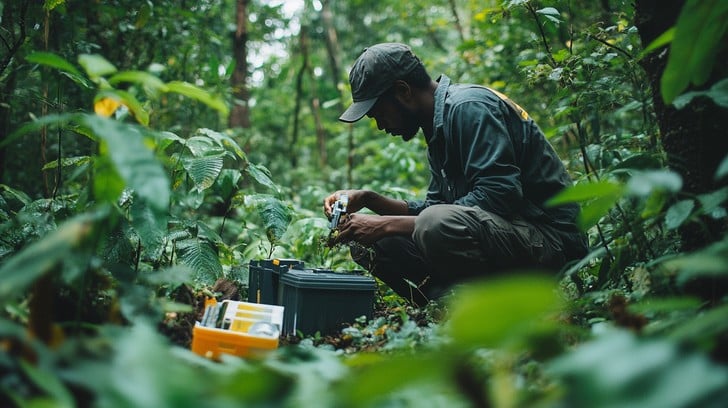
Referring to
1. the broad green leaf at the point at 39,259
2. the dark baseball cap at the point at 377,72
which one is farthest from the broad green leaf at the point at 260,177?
the broad green leaf at the point at 39,259

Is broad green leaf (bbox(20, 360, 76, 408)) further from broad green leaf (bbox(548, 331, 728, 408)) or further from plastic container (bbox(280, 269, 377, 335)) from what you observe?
plastic container (bbox(280, 269, 377, 335))

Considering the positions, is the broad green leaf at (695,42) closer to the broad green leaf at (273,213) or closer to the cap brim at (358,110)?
the cap brim at (358,110)

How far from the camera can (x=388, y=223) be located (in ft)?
10.6

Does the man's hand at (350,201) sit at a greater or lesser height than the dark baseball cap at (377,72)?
lesser

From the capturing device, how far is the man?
2926 millimetres

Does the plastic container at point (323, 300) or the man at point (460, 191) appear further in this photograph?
the man at point (460, 191)

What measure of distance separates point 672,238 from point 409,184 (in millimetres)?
5973

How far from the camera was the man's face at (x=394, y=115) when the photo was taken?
11.3ft

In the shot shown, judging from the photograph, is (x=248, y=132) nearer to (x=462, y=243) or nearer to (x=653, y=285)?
(x=462, y=243)

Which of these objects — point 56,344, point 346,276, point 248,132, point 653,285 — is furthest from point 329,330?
point 248,132

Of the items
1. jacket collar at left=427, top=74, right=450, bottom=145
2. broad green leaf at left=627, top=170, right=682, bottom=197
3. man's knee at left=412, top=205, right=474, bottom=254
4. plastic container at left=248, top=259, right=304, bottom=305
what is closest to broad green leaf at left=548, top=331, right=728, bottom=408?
broad green leaf at left=627, top=170, right=682, bottom=197

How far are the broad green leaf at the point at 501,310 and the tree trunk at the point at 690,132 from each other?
4.41ft

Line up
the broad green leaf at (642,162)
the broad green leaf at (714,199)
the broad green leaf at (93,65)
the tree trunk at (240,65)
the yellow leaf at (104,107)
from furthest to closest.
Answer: the tree trunk at (240,65) < the broad green leaf at (642,162) < the yellow leaf at (104,107) < the broad green leaf at (714,199) < the broad green leaf at (93,65)

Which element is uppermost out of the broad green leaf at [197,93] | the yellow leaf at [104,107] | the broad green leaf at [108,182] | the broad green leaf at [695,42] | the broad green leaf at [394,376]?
the broad green leaf at [695,42]
